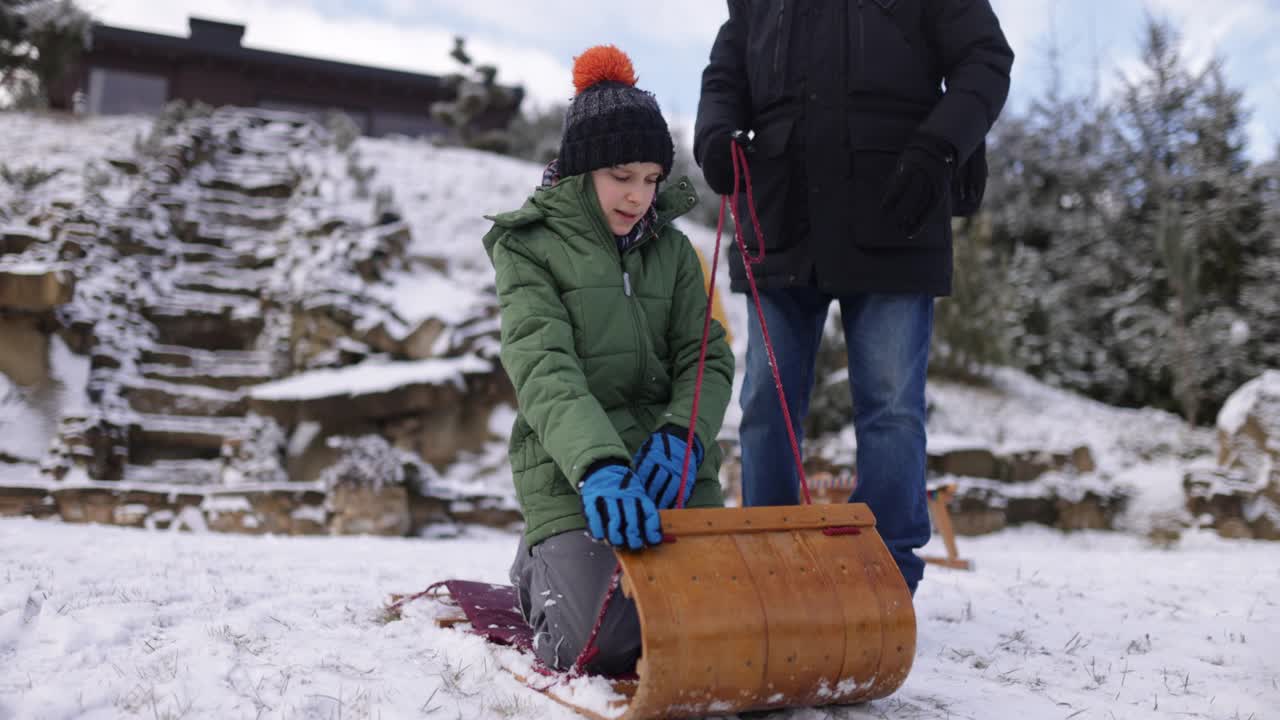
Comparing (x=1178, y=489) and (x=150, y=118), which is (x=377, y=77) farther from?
(x=1178, y=489)

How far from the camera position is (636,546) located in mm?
1543

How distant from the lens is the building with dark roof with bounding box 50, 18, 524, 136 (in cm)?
2186

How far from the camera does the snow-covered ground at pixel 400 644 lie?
5.37 ft

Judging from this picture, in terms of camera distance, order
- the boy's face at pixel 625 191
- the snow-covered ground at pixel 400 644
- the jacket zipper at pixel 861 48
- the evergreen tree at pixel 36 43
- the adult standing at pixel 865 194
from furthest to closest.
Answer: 1. the evergreen tree at pixel 36 43
2. the jacket zipper at pixel 861 48
3. the adult standing at pixel 865 194
4. the boy's face at pixel 625 191
5. the snow-covered ground at pixel 400 644

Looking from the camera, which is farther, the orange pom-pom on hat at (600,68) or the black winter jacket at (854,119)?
the black winter jacket at (854,119)

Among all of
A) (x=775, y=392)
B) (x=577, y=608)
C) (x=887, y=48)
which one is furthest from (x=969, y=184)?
(x=577, y=608)

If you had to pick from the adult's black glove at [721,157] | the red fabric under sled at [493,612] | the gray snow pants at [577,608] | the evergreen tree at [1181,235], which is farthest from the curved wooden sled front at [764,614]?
the evergreen tree at [1181,235]

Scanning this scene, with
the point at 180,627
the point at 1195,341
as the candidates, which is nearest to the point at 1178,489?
the point at 1195,341

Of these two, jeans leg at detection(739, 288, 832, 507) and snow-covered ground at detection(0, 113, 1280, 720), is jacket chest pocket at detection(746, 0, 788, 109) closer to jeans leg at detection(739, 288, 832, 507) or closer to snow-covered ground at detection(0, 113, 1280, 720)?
jeans leg at detection(739, 288, 832, 507)

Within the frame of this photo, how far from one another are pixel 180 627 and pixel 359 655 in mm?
499

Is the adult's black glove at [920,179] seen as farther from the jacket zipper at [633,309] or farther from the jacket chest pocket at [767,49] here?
the jacket zipper at [633,309]

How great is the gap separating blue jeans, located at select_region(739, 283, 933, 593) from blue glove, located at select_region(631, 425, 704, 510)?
52 centimetres

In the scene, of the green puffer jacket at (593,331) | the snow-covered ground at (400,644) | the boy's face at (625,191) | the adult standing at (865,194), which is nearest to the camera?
the snow-covered ground at (400,644)

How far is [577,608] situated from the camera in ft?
6.04
